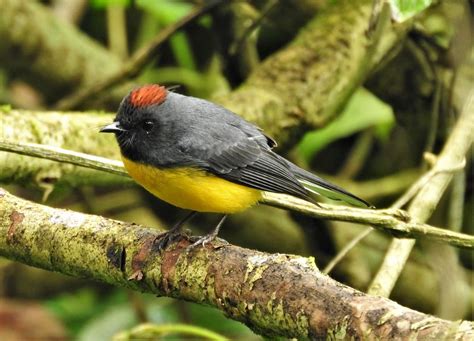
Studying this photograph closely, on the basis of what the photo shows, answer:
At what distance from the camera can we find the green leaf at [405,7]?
264 centimetres

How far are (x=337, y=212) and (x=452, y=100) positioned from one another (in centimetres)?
174

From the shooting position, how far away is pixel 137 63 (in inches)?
185

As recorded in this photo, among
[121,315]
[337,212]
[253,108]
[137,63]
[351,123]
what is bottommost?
[121,315]

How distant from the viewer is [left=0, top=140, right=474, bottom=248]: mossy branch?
8.81 feet

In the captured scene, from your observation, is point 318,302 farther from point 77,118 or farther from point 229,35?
point 229,35

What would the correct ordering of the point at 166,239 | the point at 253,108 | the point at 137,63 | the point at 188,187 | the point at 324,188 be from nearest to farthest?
the point at 166,239 < the point at 188,187 < the point at 324,188 < the point at 253,108 < the point at 137,63

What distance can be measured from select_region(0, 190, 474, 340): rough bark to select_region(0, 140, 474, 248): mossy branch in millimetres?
186

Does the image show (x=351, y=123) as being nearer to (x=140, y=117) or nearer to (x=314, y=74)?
(x=314, y=74)

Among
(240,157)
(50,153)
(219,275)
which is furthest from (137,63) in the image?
(219,275)

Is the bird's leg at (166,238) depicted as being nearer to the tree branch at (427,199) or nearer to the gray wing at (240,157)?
the gray wing at (240,157)

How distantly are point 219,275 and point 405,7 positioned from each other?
1.00 metres

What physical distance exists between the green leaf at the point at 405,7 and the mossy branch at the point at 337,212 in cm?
62

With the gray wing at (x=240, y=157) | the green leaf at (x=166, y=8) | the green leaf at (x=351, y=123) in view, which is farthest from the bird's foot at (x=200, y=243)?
the green leaf at (x=166, y=8)

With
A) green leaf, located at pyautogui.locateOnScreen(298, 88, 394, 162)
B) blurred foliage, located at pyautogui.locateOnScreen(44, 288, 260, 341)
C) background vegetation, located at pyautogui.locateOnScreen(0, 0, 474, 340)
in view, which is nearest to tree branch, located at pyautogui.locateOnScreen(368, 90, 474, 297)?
background vegetation, located at pyautogui.locateOnScreen(0, 0, 474, 340)
